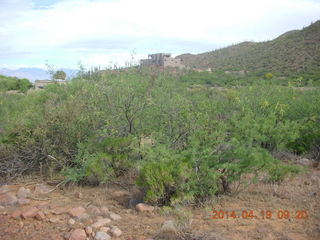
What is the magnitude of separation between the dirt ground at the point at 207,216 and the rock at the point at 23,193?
0.26 m

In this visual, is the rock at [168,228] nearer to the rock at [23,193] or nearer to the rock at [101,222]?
the rock at [101,222]

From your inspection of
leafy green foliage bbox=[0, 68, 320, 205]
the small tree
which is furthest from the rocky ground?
the small tree

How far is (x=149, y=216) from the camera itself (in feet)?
17.5

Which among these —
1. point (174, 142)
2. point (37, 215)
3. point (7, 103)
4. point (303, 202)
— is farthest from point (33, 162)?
point (303, 202)

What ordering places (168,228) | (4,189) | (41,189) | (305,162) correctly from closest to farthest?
(168,228)
(41,189)
(4,189)
(305,162)

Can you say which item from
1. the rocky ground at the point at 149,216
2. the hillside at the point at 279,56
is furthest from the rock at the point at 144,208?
the hillside at the point at 279,56

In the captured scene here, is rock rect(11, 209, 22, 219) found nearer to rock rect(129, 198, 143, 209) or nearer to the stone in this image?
the stone

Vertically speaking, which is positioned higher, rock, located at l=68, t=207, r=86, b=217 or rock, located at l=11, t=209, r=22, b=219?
rock, located at l=68, t=207, r=86, b=217

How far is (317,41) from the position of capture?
42.3 metres

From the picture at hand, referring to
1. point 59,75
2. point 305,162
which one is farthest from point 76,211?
point 305,162

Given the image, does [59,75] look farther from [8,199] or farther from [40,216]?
[40,216]

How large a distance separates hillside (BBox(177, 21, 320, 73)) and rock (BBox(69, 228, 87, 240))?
3588 cm

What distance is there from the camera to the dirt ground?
466 cm
